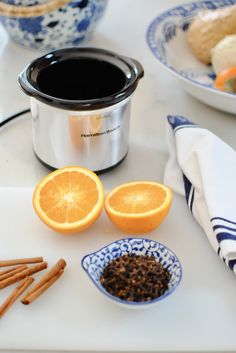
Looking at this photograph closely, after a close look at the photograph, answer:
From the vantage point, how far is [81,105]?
785 mm

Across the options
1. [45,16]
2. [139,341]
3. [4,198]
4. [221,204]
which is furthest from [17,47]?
[139,341]

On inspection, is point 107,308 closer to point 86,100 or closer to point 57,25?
point 86,100

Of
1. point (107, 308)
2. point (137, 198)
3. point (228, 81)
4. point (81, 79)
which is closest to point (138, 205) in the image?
point (137, 198)

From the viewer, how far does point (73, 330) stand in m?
0.65

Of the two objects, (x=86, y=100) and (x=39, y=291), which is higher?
(x=86, y=100)

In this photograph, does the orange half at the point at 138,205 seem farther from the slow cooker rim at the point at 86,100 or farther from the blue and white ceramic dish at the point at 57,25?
the blue and white ceramic dish at the point at 57,25

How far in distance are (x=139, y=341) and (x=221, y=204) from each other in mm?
223

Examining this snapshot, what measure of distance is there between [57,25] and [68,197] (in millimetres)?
462

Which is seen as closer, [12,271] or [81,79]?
[12,271]

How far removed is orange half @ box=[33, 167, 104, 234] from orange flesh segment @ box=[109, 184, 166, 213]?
2cm

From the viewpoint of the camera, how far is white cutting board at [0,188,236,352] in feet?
2.11

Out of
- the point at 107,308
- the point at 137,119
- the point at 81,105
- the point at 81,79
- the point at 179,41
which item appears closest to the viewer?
the point at 107,308

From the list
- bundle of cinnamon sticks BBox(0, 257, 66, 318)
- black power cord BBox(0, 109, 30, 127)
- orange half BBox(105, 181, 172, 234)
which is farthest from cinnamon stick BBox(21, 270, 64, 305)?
black power cord BBox(0, 109, 30, 127)

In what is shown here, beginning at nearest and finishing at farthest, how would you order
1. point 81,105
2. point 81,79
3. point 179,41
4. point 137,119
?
point 81,105 < point 81,79 < point 137,119 < point 179,41
